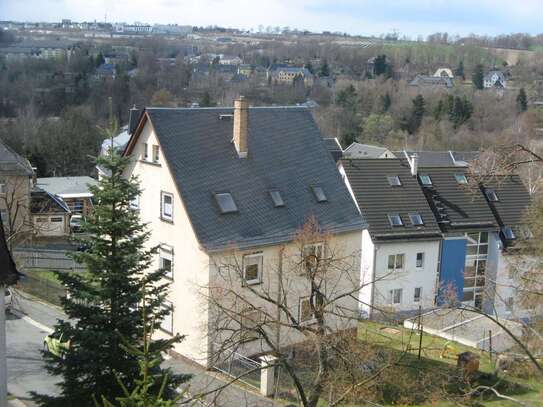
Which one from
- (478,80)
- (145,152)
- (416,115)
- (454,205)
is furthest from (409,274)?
(478,80)

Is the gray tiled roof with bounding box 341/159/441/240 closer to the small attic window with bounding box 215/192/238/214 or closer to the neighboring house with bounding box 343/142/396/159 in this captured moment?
the small attic window with bounding box 215/192/238/214

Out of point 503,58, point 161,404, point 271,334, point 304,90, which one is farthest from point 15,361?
point 503,58

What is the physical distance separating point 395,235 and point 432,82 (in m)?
103

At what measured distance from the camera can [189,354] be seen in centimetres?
2100

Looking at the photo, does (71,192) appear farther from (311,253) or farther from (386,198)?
(311,253)

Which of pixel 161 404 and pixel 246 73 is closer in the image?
pixel 161 404

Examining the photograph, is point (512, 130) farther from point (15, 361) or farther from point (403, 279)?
point (15, 361)

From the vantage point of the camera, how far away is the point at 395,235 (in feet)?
95.0

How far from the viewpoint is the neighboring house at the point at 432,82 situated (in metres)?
122

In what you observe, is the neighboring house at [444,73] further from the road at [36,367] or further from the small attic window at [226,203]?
the road at [36,367]

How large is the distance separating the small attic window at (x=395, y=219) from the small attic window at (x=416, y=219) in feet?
2.12

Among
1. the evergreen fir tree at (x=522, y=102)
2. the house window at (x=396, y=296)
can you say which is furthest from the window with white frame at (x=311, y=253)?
the evergreen fir tree at (x=522, y=102)

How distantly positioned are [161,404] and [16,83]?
93604 millimetres

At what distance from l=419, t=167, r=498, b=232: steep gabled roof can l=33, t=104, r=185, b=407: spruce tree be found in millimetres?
19707
